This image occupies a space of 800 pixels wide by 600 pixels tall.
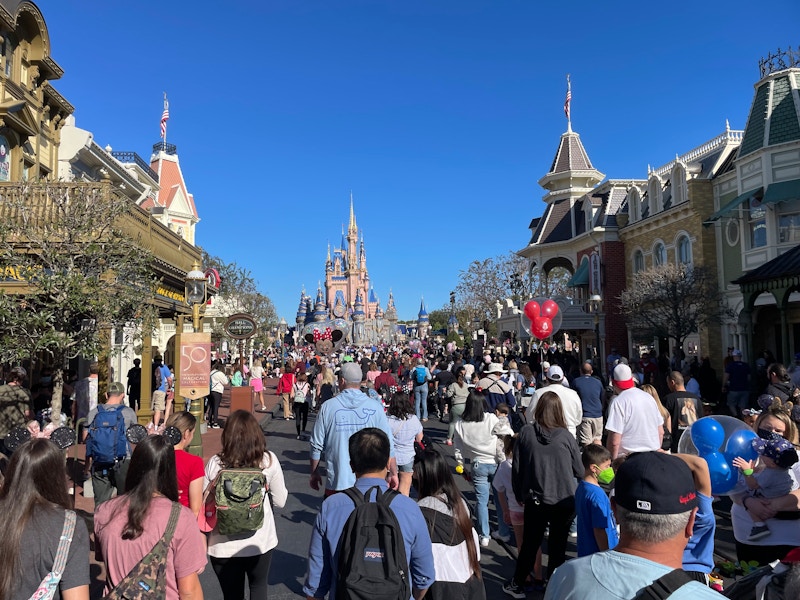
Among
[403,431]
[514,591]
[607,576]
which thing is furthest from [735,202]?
[607,576]

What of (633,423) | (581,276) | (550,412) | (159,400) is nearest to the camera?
(550,412)

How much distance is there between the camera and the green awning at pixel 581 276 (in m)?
31.6

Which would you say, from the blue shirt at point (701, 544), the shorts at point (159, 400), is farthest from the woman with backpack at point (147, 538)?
the shorts at point (159, 400)

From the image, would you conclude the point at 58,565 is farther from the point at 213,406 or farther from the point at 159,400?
the point at 213,406

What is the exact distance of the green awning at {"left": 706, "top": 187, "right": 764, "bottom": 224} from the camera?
1962 centimetres

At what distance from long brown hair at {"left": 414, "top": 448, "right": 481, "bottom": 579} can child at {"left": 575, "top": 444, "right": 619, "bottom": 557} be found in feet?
2.78

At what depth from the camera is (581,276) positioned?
1254 inches

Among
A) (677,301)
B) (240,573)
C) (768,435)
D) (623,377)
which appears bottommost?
(240,573)

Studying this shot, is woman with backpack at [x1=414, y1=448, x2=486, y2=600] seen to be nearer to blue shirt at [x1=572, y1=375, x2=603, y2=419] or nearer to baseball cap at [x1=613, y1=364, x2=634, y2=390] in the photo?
baseball cap at [x1=613, y1=364, x2=634, y2=390]

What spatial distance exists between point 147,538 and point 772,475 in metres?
3.93

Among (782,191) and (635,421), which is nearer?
(635,421)

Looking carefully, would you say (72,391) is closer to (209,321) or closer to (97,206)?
(97,206)

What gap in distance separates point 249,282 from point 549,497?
3649 cm

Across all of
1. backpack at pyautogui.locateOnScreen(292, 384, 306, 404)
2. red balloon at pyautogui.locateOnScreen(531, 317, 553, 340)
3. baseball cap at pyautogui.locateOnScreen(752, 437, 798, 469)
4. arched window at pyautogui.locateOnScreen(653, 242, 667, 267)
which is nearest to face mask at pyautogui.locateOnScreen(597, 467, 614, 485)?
baseball cap at pyautogui.locateOnScreen(752, 437, 798, 469)
